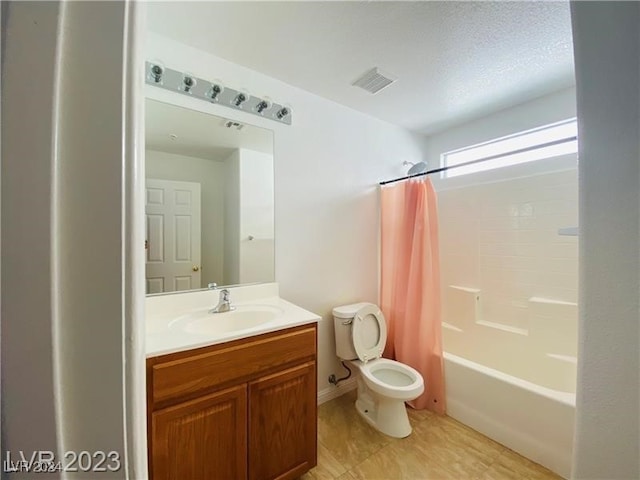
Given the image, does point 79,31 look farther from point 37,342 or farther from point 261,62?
point 261,62

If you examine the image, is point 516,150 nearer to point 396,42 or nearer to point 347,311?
point 396,42

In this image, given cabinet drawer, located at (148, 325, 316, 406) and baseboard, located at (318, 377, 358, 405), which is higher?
cabinet drawer, located at (148, 325, 316, 406)

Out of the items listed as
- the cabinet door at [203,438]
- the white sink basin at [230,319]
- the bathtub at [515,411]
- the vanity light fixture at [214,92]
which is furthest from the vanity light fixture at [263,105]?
the bathtub at [515,411]

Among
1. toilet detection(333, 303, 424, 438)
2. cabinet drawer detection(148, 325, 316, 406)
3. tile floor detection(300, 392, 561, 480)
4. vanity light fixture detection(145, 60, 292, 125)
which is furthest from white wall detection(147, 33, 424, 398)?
cabinet drawer detection(148, 325, 316, 406)

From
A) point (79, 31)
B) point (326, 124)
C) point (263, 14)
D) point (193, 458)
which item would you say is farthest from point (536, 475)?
point (263, 14)

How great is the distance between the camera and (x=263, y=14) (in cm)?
125

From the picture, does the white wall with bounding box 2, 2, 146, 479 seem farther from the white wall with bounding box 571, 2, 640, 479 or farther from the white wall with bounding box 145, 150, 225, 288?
the white wall with bounding box 145, 150, 225, 288

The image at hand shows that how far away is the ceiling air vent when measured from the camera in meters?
1.68

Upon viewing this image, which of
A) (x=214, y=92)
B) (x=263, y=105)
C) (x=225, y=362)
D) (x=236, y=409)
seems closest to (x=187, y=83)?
(x=214, y=92)

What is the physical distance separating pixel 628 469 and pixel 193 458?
1261mm

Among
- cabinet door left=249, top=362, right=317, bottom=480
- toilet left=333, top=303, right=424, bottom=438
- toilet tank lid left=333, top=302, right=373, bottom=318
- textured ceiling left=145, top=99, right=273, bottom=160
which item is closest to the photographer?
cabinet door left=249, top=362, right=317, bottom=480

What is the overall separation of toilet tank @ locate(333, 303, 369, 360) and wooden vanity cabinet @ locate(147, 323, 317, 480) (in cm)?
59

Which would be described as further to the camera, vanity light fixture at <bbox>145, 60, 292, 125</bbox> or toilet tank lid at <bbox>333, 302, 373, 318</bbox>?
toilet tank lid at <bbox>333, 302, 373, 318</bbox>

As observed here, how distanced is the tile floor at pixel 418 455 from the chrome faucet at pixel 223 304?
0.99 m
